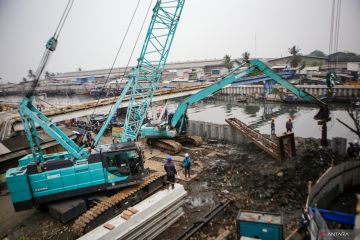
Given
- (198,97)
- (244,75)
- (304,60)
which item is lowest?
(198,97)

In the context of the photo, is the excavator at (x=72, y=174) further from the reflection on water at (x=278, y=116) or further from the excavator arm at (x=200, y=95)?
the reflection on water at (x=278, y=116)

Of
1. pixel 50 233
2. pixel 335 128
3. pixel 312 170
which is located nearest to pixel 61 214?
pixel 50 233

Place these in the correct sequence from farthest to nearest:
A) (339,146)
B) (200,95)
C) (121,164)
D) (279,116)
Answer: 1. (279,116)
2. (200,95)
3. (339,146)
4. (121,164)

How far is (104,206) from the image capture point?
959cm

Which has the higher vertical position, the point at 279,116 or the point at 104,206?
the point at 104,206

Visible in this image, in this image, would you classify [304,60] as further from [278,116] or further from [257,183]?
[257,183]

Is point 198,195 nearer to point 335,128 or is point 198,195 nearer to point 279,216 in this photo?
point 279,216

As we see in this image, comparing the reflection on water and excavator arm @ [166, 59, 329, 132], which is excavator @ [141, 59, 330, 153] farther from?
the reflection on water

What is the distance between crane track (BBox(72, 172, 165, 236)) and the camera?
29.1 feet

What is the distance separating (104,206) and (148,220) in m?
2.10

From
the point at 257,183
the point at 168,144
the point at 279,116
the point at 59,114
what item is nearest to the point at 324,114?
the point at 257,183

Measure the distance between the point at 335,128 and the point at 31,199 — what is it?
83.8 feet

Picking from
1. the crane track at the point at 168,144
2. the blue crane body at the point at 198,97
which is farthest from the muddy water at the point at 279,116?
the crane track at the point at 168,144

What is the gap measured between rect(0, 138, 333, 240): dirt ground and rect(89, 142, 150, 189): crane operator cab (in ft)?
8.68
